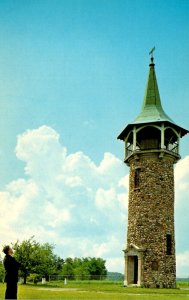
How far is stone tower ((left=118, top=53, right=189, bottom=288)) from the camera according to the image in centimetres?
3253

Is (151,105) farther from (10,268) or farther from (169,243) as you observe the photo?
(10,268)

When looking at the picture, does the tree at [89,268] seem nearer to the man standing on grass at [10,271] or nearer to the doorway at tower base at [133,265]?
the doorway at tower base at [133,265]

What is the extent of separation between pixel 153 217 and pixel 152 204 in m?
0.96

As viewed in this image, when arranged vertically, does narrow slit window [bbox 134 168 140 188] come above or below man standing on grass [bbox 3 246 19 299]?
above

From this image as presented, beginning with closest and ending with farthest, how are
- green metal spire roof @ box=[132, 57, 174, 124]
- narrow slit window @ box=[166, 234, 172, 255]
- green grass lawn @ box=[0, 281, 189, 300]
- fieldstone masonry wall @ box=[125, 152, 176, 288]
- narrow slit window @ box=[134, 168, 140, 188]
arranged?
green grass lawn @ box=[0, 281, 189, 300], fieldstone masonry wall @ box=[125, 152, 176, 288], narrow slit window @ box=[166, 234, 172, 255], narrow slit window @ box=[134, 168, 140, 188], green metal spire roof @ box=[132, 57, 174, 124]

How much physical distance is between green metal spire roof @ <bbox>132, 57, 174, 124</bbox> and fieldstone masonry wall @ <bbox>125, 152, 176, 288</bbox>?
9.96ft

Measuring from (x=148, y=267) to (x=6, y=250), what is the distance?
24043 mm

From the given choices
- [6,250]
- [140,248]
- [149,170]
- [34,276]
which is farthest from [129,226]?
[6,250]

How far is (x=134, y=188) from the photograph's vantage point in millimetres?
34750

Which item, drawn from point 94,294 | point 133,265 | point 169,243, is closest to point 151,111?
point 169,243

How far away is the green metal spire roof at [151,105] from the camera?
35.7 metres

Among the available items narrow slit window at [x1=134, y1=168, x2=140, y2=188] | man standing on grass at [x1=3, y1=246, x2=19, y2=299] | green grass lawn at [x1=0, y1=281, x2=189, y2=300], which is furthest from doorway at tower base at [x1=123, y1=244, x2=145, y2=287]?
man standing on grass at [x1=3, y1=246, x2=19, y2=299]

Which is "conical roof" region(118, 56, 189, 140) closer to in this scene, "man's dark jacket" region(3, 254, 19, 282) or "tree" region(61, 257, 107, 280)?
"man's dark jacket" region(3, 254, 19, 282)

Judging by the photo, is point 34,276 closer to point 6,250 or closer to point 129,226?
point 129,226
